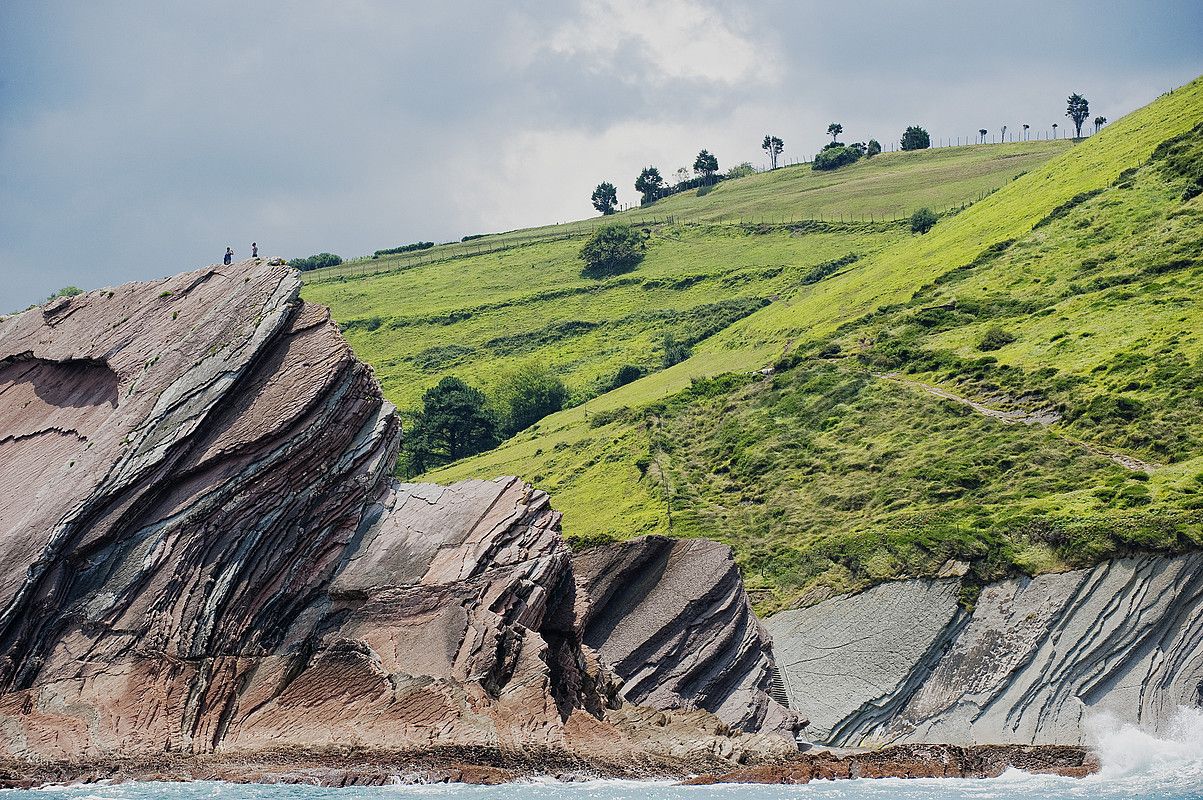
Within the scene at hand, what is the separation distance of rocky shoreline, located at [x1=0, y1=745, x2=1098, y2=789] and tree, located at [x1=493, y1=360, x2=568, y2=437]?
297 ft

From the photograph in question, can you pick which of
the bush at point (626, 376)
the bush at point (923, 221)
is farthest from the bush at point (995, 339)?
the bush at point (923, 221)

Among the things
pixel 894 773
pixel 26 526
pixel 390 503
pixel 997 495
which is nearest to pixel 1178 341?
pixel 997 495

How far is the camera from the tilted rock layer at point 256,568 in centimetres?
3966

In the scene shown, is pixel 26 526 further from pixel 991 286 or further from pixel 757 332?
pixel 757 332

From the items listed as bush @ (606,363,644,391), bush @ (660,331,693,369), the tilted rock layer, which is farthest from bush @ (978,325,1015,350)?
the tilted rock layer

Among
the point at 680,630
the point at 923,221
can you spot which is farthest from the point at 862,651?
the point at 923,221

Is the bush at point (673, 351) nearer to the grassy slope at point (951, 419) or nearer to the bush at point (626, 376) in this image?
the bush at point (626, 376)

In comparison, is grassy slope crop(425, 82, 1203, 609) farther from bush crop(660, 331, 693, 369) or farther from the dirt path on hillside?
bush crop(660, 331, 693, 369)

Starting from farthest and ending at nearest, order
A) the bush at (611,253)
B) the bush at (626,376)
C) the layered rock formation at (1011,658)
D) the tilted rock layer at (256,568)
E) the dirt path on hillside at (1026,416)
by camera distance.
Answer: the bush at (611,253) < the bush at (626,376) < the dirt path on hillside at (1026,416) < the layered rock formation at (1011,658) < the tilted rock layer at (256,568)

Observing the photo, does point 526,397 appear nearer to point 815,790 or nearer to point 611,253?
point 611,253

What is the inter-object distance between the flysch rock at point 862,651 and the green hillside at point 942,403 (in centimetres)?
214

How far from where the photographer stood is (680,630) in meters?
54.0

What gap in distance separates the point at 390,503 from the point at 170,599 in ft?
27.3

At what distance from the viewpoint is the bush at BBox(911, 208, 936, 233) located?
161 m
